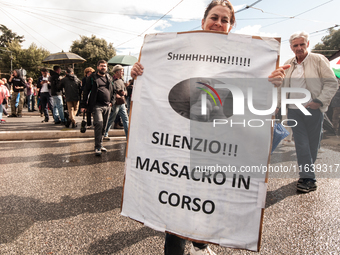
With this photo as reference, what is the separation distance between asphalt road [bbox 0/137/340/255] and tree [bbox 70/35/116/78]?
50.3 metres

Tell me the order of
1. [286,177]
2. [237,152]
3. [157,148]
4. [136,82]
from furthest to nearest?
[286,177], [136,82], [157,148], [237,152]

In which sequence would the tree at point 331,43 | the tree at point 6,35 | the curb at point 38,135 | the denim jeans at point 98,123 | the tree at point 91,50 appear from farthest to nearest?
1. the tree at point 6,35
2. the tree at point 91,50
3. the tree at point 331,43
4. the curb at point 38,135
5. the denim jeans at point 98,123

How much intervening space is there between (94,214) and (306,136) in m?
3.08

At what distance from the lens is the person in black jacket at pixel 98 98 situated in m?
5.12

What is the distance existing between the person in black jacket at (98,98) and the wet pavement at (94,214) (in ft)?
2.14

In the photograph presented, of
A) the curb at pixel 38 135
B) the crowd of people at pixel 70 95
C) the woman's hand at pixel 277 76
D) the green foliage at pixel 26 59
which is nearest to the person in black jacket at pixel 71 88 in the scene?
the crowd of people at pixel 70 95

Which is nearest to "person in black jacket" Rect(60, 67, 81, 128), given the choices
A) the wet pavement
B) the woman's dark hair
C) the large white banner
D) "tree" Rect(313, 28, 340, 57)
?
the wet pavement

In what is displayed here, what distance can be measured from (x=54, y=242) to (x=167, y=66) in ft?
5.98

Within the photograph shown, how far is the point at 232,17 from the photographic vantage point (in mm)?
2062

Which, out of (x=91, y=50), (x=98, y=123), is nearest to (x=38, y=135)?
(x=98, y=123)

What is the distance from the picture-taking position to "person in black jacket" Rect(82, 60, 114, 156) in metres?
5.12

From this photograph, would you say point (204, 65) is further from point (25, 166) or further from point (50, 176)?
point (25, 166)

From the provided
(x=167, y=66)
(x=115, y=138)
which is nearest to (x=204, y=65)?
(x=167, y=66)

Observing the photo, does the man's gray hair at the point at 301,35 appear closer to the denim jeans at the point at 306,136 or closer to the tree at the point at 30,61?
the denim jeans at the point at 306,136
